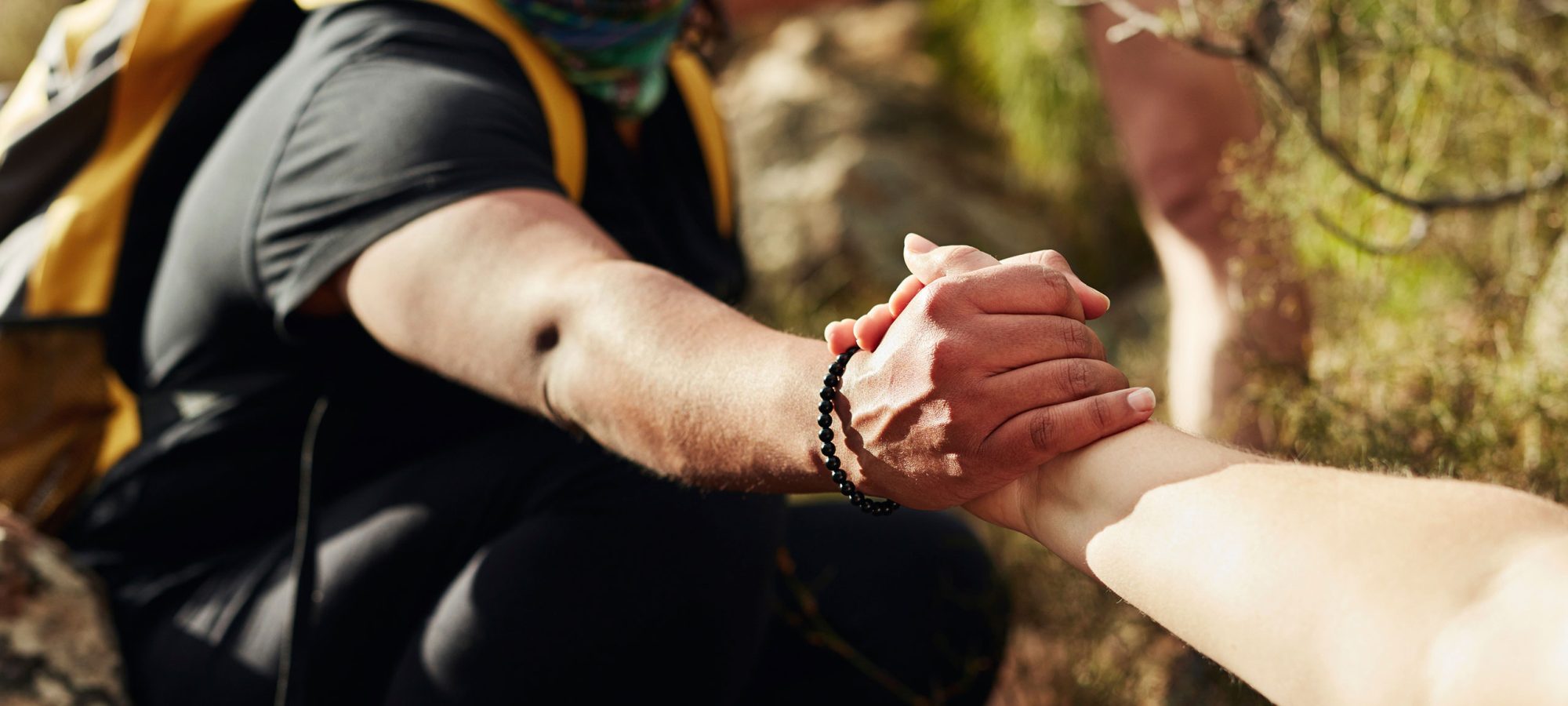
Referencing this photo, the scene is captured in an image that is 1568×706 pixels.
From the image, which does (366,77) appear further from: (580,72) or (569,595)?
(569,595)

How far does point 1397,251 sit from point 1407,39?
337mm

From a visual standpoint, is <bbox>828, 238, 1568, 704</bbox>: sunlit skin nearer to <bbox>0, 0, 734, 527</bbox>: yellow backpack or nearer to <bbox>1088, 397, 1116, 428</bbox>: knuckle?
<bbox>1088, 397, 1116, 428</bbox>: knuckle

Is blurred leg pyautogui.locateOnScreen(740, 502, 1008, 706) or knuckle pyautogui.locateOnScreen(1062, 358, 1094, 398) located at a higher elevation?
knuckle pyautogui.locateOnScreen(1062, 358, 1094, 398)

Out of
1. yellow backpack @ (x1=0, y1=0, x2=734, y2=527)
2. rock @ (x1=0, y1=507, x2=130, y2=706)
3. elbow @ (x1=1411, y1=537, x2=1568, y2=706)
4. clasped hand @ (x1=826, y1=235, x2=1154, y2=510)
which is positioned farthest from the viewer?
yellow backpack @ (x1=0, y1=0, x2=734, y2=527)

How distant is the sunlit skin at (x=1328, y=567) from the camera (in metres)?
0.64

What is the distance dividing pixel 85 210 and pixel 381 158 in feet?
1.60

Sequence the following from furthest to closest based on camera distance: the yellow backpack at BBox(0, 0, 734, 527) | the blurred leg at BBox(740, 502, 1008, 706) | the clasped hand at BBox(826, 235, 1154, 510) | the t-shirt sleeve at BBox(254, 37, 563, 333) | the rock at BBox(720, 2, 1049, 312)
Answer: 1. the rock at BBox(720, 2, 1049, 312)
2. the blurred leg at BBox(740, 502, 1008, 706)
3. the yellow backpack at BBox(0, 0, 734, 527)
4. the t-shirt sleeve at BBox(254, 37, 563, 333)
5. the clasped hand at BBox(826, 235, 1154, 510)

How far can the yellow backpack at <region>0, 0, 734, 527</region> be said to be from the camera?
4.60 feet

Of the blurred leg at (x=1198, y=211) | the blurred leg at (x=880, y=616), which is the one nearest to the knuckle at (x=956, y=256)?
the blurred leg at (x=880, y=616)

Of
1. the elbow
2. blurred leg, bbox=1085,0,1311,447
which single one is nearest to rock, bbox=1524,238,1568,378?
blurred leg, bbox=1085,0,1311,447

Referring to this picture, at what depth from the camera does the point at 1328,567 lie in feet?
2.34

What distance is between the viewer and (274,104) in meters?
1.33

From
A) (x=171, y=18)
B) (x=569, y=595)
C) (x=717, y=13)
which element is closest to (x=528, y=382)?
(x=569, y=595)

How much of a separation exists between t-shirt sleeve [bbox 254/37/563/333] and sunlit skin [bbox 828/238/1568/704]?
603 millimetres
